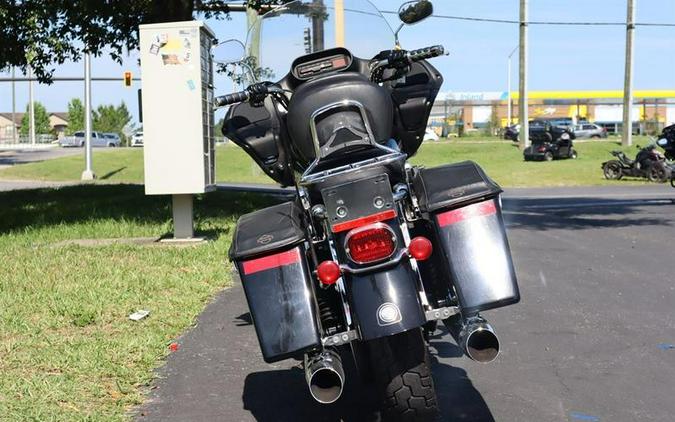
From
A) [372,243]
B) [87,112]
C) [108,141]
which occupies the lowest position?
[108,141]

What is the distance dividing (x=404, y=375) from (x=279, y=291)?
61 cm

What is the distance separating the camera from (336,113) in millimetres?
3934

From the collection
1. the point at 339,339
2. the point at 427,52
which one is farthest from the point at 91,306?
the point at 339,339

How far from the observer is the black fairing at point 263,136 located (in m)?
4.54

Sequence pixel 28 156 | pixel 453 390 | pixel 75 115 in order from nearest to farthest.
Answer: pixel 453 390
pixel 28 156
pixel 75 115

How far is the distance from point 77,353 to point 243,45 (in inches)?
86.3

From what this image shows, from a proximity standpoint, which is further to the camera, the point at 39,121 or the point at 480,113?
Answer: the point at 39,121

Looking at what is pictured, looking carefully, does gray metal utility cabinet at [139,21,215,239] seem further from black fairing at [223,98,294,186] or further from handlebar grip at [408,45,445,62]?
handlebar grip at [408,45,445,62]

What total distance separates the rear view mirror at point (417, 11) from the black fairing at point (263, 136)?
1.03m

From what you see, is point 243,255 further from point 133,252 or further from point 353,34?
point 133,252

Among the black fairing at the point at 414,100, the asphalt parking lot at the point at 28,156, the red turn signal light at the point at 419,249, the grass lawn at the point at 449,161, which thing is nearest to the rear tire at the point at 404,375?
the red turn signal light at the point at 419,249

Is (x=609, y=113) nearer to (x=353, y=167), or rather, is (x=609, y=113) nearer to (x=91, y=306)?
(x=91, y=306)

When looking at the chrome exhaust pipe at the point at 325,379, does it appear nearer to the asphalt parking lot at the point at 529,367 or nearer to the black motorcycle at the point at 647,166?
the asphalt parking lot at the point at 529,367

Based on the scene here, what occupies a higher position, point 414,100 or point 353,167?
point 414,100
